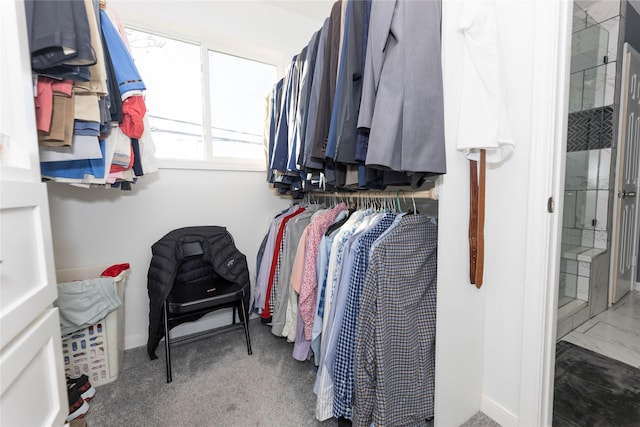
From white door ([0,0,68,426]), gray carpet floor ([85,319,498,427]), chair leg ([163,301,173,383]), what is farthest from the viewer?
chair leg ([163,301,173,383])

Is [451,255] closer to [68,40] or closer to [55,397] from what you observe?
[55,397]

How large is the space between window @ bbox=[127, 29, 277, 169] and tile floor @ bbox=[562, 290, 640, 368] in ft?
8.69

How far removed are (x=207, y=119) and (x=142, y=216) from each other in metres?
0.82

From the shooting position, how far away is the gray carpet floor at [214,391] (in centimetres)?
122

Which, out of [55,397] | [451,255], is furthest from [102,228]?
[451,255]

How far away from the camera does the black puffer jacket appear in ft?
5.08

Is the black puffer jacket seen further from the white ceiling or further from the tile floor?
the tile floor

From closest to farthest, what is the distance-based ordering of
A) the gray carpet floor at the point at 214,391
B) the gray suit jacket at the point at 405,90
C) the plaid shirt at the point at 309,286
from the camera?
the gray suit jacket at the point at 405,90
the gray carpet floor at the point at 214,391
the plaid shirt at the point at 309,286

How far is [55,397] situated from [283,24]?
2463 mm

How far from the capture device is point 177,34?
1909mm

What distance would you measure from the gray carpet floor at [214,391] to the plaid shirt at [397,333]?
1.04 feet

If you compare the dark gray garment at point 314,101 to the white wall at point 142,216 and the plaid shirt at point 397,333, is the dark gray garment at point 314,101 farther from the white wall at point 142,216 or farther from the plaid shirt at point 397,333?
the white wall at point 142,216

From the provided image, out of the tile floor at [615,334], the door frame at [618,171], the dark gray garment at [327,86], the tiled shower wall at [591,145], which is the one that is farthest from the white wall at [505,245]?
the door frame at [618,171]

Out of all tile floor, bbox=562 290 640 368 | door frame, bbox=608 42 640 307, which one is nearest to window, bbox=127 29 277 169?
tile floor, bbox=562 290 640 368
